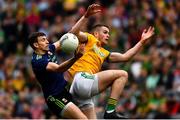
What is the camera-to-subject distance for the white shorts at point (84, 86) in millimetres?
13648

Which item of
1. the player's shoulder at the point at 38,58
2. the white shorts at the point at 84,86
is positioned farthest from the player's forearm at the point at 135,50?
the player's shoulder at the point at 38,58

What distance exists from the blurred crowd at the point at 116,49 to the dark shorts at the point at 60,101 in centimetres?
488

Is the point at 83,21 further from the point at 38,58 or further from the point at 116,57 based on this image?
the point at 38,58

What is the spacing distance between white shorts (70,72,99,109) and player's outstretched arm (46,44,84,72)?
1.72 feet

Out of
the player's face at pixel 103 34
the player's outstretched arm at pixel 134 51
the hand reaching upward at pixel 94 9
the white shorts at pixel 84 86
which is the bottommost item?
the white shorts at pixel 84 86

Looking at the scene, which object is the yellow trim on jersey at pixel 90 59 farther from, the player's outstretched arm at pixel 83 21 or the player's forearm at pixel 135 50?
the player's forearm at pixel 135 50

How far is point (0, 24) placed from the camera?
83.2 ft

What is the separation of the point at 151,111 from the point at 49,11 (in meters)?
6.91

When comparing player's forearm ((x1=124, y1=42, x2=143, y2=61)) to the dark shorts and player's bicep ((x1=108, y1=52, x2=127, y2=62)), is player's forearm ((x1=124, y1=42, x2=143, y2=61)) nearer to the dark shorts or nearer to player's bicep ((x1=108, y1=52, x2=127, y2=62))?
player's bicep ((x1=108, y1=52, x2=127, y2=62))

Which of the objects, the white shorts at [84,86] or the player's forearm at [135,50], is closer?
the white shorts at [84,86]

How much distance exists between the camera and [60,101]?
13711mm

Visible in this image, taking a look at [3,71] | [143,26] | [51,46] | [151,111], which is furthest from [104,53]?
[3,71]

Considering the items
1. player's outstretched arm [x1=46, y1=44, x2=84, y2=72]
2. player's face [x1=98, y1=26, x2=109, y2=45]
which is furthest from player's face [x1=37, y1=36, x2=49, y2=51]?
player's face [x1=98, y1=26, x2=109, y2=45]

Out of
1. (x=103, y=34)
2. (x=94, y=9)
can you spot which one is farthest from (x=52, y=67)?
(x=103, y=34)
